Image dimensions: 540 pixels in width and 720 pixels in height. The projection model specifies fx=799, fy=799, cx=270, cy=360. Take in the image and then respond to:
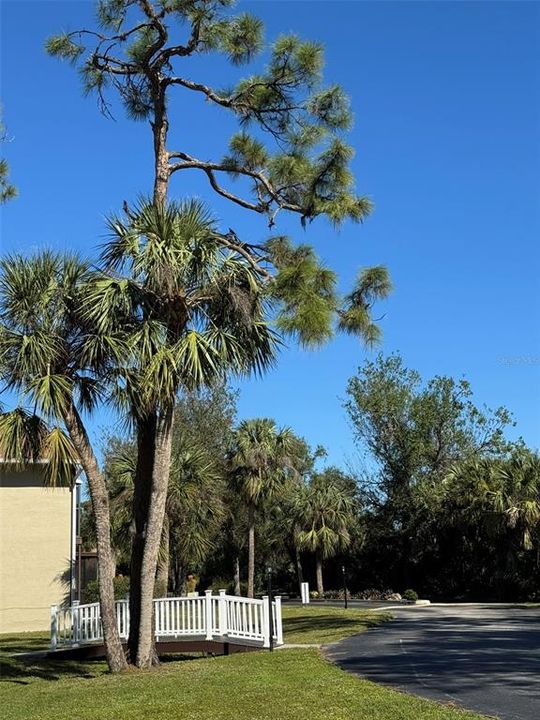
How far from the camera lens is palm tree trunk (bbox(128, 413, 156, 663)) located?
1392 centimetres

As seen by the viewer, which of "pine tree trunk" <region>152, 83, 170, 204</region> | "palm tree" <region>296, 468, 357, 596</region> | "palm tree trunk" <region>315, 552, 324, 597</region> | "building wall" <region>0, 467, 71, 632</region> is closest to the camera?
"pine tree trunk" <region>152, 83, 170, 204</region>

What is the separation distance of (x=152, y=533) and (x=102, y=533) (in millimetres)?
846

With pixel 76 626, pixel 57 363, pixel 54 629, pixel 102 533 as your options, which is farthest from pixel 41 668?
pixel 57 363

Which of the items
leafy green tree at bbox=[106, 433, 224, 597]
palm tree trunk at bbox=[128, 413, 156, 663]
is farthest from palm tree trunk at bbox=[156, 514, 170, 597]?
palm tree trunk at bbox=[128, 413, 156, 663]

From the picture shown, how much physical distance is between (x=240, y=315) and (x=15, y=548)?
560 inches

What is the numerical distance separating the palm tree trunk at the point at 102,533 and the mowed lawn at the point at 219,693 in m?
0.61

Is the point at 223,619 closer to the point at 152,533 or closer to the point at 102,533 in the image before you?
the point at 152,533

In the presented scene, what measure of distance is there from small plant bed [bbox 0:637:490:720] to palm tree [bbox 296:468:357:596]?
87.8ft

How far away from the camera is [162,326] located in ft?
44.3

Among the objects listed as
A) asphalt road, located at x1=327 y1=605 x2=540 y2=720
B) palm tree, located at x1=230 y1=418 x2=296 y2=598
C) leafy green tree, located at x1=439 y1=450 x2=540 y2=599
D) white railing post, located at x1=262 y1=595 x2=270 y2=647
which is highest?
palm tree, located at x1=230 y1=418 x2=296 y2=598

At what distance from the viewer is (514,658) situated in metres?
12.2

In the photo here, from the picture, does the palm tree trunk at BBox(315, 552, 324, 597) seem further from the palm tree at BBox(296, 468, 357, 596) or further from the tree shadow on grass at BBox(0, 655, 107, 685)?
the tree shadow on grass at BBox(0, 655, 107, 685)

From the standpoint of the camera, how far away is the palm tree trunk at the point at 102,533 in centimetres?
1334

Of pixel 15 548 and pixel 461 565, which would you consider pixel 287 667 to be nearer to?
pixel 15 548
